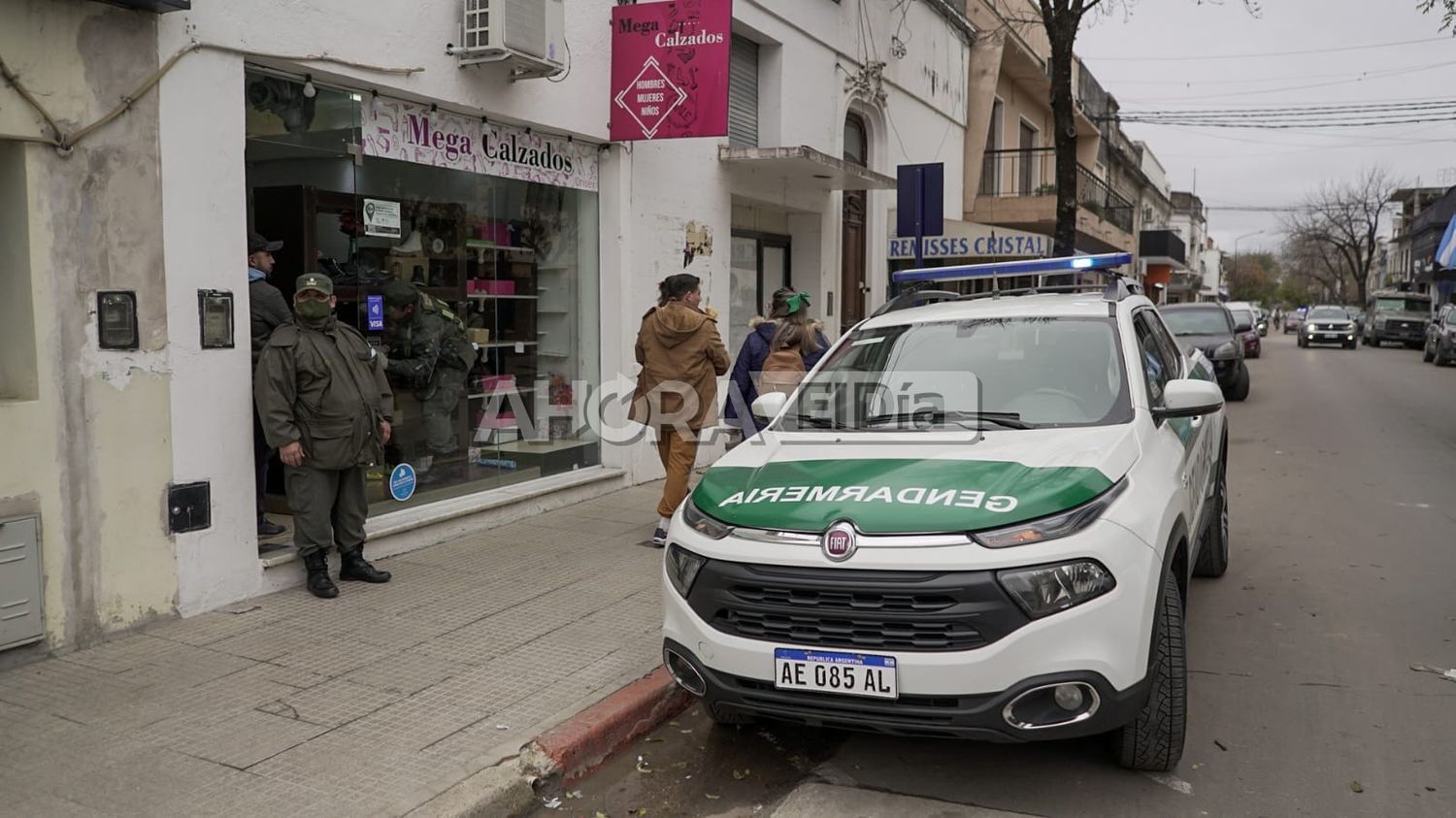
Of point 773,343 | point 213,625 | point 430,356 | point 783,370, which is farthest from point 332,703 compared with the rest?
point 773,343

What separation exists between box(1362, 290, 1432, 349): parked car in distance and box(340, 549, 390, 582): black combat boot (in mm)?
41040

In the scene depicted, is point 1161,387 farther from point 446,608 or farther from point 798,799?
point 446,608

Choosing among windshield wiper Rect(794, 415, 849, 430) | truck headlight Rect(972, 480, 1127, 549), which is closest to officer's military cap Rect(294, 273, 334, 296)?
windshield wiper Rect(794, 415, 849, 430)

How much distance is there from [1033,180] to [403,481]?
20383 mm

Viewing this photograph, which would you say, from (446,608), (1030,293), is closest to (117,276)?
(446,608)

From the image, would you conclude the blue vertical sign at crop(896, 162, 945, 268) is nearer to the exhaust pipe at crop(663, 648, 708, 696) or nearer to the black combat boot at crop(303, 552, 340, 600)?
the black combat boot at crop(303, 552, 340, 600)

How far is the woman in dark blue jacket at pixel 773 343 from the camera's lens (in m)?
8.04

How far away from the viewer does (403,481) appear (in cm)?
747

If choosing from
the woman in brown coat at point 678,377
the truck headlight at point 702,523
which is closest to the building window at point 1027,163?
the woman in brown coat at point 678,377

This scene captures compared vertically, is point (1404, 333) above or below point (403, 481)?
above

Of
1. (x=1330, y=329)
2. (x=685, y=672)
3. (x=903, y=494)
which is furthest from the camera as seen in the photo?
(x=1330, y=329)

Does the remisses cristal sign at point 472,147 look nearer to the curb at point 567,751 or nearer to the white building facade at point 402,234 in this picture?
the white building facade at point 402,234

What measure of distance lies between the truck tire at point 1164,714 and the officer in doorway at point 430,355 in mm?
5376

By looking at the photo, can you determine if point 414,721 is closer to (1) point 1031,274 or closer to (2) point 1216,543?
(1) point 1031,274
